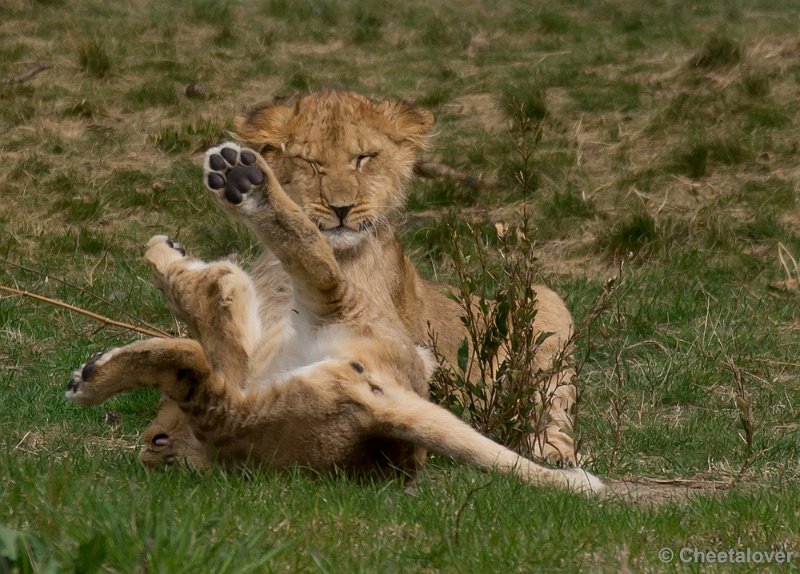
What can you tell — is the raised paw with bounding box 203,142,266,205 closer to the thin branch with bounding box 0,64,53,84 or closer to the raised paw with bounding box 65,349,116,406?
the raised paw with bounding box 65,349,116,406

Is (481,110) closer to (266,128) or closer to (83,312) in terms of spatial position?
(266,128)

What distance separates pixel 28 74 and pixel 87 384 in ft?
25.3

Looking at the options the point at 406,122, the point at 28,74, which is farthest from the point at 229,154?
the point at 28,74

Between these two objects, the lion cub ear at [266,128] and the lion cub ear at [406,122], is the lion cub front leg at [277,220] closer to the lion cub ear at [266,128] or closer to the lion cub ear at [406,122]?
the lion cub ear at [266,128]

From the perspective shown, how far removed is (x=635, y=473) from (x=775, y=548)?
1397 millimetres

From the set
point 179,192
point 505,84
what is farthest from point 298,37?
point 179,192

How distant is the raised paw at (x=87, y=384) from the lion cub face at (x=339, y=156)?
1171 millimetres

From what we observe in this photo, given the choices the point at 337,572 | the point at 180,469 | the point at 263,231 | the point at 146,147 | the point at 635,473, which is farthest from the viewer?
the point at 146,147

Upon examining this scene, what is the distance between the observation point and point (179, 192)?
31.0 ft

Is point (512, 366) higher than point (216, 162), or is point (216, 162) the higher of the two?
point (216, 162)

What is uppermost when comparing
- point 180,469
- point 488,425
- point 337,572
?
point 337,572

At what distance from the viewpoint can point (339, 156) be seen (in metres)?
5.46

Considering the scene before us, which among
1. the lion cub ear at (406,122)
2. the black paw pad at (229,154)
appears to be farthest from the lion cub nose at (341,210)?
the black paw pad at (229,154)

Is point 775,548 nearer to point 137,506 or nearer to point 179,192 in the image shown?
point 137,506
